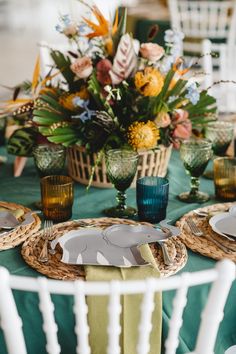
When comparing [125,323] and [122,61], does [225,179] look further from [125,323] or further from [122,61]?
[125,323]

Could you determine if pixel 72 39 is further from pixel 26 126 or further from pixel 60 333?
pixel 60 333

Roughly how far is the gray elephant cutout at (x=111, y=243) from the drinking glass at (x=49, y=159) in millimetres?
339

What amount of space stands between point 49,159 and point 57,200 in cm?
20

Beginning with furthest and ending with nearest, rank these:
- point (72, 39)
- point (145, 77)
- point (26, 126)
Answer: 1. point (26, 126)
2. point (72, 39)
3. point (145, 77)

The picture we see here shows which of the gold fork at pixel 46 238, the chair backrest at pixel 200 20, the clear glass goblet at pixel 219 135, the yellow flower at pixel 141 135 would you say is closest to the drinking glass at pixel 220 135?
the clear glass goblet at pixel 219 135

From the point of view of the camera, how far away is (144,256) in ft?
3.86

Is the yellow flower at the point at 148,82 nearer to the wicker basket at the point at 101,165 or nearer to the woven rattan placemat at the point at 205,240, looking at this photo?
the wicker basket at the point at 101,165

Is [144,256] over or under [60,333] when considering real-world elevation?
over

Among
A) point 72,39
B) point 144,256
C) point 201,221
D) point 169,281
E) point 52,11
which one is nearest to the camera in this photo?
point 169,281

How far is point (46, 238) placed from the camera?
1.29 m

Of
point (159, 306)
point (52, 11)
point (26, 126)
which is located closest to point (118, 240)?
point (159, 306)

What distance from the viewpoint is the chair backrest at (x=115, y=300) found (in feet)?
2.76

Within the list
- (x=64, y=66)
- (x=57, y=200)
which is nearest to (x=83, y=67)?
(x=64, y=66)

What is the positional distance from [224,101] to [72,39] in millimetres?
2173
